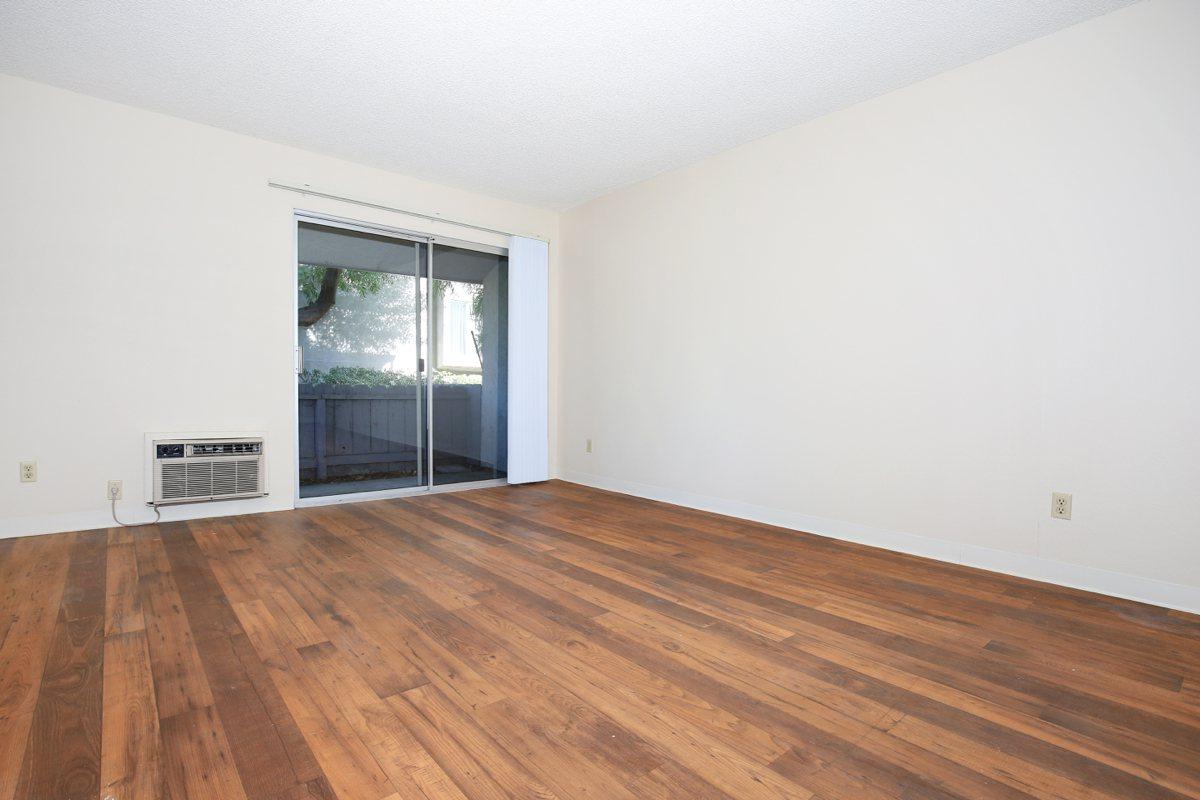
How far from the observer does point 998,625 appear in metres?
2.24

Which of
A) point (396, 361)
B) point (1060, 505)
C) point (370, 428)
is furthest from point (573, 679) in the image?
point (396, 361)

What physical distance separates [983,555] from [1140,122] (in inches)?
82.4

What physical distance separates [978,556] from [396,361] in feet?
13.6

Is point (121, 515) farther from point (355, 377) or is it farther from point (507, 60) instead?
point (507, 60)

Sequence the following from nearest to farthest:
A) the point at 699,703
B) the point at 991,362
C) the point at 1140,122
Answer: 1. the point at 699,703
2. the point at 1140,122
3. the point at 991,362

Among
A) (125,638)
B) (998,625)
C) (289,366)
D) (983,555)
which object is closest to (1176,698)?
(998,625)

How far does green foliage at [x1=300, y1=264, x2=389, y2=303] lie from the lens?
4.27 meters

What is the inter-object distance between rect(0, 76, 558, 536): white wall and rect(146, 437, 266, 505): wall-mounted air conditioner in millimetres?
137

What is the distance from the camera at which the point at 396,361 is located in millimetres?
4668

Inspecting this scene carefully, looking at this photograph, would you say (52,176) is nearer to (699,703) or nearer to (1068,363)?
(699,703)

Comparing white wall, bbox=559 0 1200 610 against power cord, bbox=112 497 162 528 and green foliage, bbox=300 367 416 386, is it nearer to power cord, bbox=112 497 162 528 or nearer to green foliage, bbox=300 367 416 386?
green foliage, bbox=300 367 416 386

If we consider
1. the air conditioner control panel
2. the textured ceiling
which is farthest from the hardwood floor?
the textured ceiling

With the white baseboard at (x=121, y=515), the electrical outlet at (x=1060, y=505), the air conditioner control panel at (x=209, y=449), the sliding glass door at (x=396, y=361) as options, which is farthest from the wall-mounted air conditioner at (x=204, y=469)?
the electrical outlet at (x=1060, y=505)

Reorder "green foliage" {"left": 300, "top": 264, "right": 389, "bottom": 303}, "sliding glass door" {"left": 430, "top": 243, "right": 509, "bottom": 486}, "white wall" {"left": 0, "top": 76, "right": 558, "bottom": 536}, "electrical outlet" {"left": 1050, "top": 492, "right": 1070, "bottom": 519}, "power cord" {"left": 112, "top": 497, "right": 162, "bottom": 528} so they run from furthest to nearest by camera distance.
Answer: "sliding glass door" {"left": 430, "top": 243, "right": 509, "bottom": 486} → "green foliage" {"left": 300, "top": 264, "right": 389, "bottom": 303} → "power cord" {"left": 112, "top": 497, "right": 162, "bottom": 528} → "white wall" {"left": 0, "top": 76, "right": 558, "bottom": 536} → "electrical outlet" {"left": 1050, "top": 492, "right": 1070, "bottom": 519}
